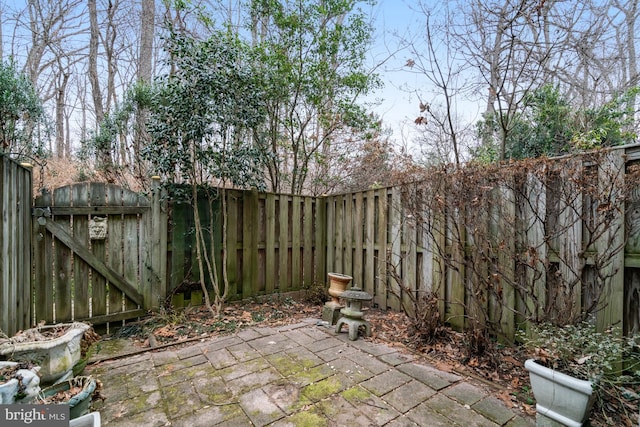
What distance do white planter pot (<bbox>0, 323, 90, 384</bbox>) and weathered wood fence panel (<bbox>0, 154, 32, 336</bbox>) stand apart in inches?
20.0

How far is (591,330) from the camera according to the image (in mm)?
1792

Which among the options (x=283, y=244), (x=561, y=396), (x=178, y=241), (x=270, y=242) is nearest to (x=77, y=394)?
(x=178, y=241)

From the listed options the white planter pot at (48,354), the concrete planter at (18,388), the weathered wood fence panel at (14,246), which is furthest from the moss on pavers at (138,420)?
the weathered wood fence panel at (14,246)

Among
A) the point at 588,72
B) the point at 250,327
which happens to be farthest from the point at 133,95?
the point at 588,72

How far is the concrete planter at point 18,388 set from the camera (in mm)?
1244

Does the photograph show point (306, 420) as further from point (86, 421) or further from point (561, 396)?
point (561, 396)

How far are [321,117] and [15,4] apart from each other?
28.2 ft

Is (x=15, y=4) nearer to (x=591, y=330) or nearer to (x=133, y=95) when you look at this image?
(x=133, y=95)

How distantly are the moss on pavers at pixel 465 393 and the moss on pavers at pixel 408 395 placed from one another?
0.44 feet

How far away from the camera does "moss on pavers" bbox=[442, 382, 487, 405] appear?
76.3 inches

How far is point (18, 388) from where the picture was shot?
131cm

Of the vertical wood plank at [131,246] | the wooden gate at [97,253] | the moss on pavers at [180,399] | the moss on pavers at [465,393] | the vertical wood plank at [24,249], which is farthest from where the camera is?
the vertical wood plank at [131,246]

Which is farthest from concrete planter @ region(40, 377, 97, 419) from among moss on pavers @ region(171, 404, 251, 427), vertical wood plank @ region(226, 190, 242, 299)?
vertical wood plank @ region(226, 190, 242, 299)

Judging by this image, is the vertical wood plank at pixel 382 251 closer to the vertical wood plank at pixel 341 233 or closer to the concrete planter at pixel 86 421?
the vertical wood plank at pixel 341 233
